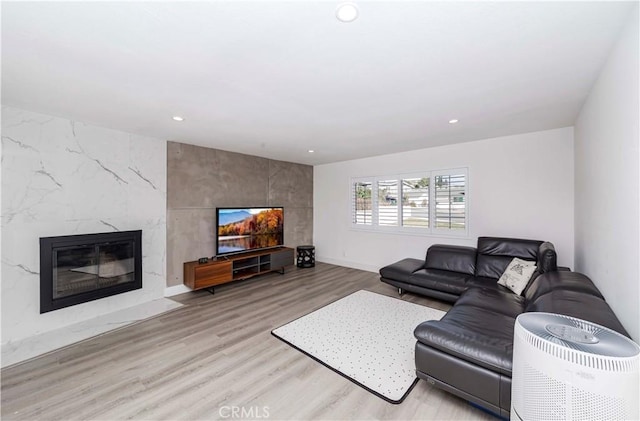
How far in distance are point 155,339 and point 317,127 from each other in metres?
3.06

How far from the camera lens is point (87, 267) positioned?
3.20m

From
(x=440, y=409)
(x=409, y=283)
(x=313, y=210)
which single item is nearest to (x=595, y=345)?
(x=440, y=409)

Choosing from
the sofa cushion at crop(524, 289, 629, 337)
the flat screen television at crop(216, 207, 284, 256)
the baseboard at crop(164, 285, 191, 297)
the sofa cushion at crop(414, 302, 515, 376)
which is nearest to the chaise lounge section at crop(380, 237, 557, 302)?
the sofa cushion at crop(414, 302, 515, 376)

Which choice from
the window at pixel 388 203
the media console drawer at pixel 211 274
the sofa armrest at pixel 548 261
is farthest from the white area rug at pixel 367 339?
the window at pixel 388 203

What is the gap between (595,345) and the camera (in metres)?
1.19

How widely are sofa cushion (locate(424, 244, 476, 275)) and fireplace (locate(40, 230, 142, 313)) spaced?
436 cm

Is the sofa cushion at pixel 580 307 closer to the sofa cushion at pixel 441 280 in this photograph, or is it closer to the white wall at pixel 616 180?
the white wall at pixel 616 180

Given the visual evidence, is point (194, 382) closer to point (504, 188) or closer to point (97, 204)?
point (97, 204)

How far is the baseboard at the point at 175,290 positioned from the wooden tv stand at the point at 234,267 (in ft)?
0.38

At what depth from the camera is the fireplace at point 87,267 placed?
286 centimetres

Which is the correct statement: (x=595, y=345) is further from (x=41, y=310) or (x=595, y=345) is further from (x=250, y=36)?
(x=41, y=310)

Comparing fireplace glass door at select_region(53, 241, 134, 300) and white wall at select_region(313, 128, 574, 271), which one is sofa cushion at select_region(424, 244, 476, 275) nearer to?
white wall at select_region(313, 128, 574, 271)

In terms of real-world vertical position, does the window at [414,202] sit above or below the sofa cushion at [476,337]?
above

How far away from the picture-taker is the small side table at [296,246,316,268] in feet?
19.4
